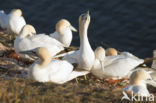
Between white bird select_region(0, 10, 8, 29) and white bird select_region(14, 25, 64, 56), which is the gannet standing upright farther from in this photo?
white bird select_region(14, 25, 64, 56)

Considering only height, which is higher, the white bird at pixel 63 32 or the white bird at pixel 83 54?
the white bird at pixel 63 32

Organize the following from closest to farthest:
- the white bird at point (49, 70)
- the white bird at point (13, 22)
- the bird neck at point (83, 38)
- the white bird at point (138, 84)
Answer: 1. the white bird at point (138, 84)
2. the white bird at point (49, 70)
3. the bird neck at point (83, 38)
4. the white bird at point (13, 22)

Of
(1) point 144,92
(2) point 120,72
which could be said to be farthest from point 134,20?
(1) point 144,92

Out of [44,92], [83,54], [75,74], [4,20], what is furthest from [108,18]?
[44,92]

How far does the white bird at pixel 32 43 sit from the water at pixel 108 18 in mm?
2983

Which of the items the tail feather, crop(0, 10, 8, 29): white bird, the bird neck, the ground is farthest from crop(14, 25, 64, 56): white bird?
crop(0, 10, 8, 29): white bird

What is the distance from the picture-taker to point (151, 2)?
13.8 metres

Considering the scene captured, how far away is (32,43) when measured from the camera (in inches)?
371

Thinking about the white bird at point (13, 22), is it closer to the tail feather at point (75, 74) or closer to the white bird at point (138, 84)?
the tail feather at point (75, 74)

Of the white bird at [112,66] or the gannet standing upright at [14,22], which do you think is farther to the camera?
the gannet standing upright at [14,22]

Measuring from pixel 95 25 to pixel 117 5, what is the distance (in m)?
1.34

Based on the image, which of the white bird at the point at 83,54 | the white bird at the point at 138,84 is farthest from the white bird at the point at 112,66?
the white bird at the point at 138,84

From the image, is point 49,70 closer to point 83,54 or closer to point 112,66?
point 83,54

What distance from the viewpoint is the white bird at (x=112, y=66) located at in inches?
362
